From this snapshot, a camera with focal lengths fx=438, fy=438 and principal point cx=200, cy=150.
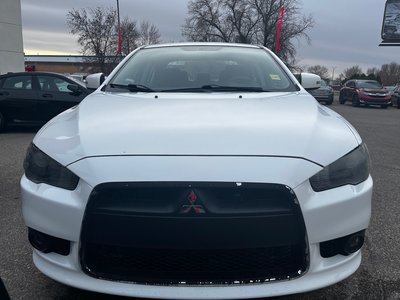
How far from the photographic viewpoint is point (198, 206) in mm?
2031

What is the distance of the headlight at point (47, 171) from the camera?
2.23 m

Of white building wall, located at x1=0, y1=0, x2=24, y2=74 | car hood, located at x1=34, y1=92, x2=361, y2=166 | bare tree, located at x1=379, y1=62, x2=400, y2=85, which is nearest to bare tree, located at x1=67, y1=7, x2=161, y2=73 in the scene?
white building wall, located at x1=0, y1=0, x2=24, y2=74

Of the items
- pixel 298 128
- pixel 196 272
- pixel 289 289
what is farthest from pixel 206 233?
pixel 298 128

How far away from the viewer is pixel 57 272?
2283mm

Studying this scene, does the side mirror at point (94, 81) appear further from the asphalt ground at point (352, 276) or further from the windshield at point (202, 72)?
the asphalt ground at point (352, 276)

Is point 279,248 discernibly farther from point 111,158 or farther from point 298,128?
point 111,158

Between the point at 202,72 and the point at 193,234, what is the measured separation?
200 cm

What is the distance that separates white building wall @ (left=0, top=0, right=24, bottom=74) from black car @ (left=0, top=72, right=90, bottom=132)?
389 inches

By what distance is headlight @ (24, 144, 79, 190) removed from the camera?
223 centimetres

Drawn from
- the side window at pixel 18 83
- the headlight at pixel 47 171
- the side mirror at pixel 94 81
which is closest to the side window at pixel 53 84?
the side window at pixel 18 83

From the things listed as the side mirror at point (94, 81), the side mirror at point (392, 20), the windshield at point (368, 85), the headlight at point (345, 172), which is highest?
the side mirror at point (392, 20)

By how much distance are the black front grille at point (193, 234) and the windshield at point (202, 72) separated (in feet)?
5.06

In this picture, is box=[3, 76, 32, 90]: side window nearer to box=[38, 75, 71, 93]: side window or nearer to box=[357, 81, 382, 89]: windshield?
box=[38, 75, 71, 93]: side window

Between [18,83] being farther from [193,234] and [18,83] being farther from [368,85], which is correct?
[368,85]
